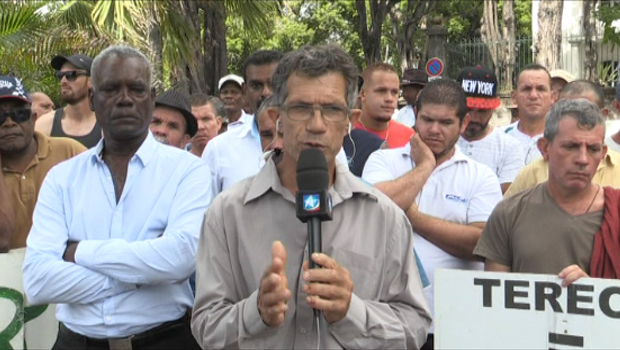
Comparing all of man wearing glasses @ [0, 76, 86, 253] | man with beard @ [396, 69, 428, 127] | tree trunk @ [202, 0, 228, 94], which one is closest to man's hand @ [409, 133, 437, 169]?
man wearing glasses @ [0, 76, 86, 253]

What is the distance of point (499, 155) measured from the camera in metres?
5.73

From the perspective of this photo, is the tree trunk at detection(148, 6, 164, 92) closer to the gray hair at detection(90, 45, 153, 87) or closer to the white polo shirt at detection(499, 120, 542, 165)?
the white polo shirt at detection(499, 120, 542, 165)

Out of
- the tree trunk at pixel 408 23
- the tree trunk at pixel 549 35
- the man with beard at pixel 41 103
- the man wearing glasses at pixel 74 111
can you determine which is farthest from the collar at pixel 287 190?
the tree trunk at pixel 408 23

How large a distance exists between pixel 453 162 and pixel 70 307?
222 cm

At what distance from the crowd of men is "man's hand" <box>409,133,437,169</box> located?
0.02 metres

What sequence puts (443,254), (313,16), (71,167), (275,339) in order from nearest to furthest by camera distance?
(275,339) < (71,167) < (443,254) < (313,16)

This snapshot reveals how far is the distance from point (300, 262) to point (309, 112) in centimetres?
51

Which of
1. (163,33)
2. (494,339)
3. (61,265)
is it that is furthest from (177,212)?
(163,33)

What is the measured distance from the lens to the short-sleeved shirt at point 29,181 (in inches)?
180

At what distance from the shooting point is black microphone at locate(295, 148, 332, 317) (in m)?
2.39

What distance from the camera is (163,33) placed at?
17.4 m

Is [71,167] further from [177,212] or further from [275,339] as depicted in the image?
[275,339]

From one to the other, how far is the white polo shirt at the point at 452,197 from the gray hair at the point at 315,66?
173 centimetres

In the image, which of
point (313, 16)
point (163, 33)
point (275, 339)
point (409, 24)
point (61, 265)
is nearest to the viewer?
point (275, 339)
